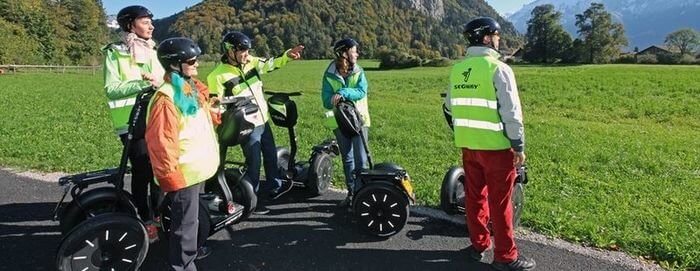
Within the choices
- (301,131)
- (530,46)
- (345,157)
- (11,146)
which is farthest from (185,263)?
(530,46)

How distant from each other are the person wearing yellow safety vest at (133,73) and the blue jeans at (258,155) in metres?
1.11

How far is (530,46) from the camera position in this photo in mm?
75812

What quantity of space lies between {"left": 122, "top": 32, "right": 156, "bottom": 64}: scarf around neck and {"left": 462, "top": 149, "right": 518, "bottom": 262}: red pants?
3.02 metres

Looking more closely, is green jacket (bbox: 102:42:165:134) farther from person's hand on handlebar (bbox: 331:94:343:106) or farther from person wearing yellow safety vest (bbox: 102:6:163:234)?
person's hand on handlebar (bbox: 331:94:343:106)

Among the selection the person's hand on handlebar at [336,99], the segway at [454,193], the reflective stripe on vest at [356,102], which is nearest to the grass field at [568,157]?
the segway at [454,193]

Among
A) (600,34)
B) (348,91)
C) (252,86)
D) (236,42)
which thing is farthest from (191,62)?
(600,34)

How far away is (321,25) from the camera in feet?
447

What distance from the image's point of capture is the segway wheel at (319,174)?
20.9 ft

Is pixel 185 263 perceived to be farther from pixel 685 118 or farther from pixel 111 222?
pixel 685 118

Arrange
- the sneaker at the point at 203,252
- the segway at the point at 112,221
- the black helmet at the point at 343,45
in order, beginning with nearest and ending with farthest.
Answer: the segway at the point at 112,221, the sneaker at the point at 203,252, the black helmet at the point at 343,45

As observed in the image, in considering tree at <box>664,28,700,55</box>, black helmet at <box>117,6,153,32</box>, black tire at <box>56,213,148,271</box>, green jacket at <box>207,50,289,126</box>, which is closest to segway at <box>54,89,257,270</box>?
black tire at <box>56,213,148,271</box>

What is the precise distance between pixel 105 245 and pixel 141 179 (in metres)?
1.05

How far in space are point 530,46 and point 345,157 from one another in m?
75.8

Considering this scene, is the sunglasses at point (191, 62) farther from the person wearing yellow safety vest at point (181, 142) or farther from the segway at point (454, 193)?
the segway at point (454, 193)
